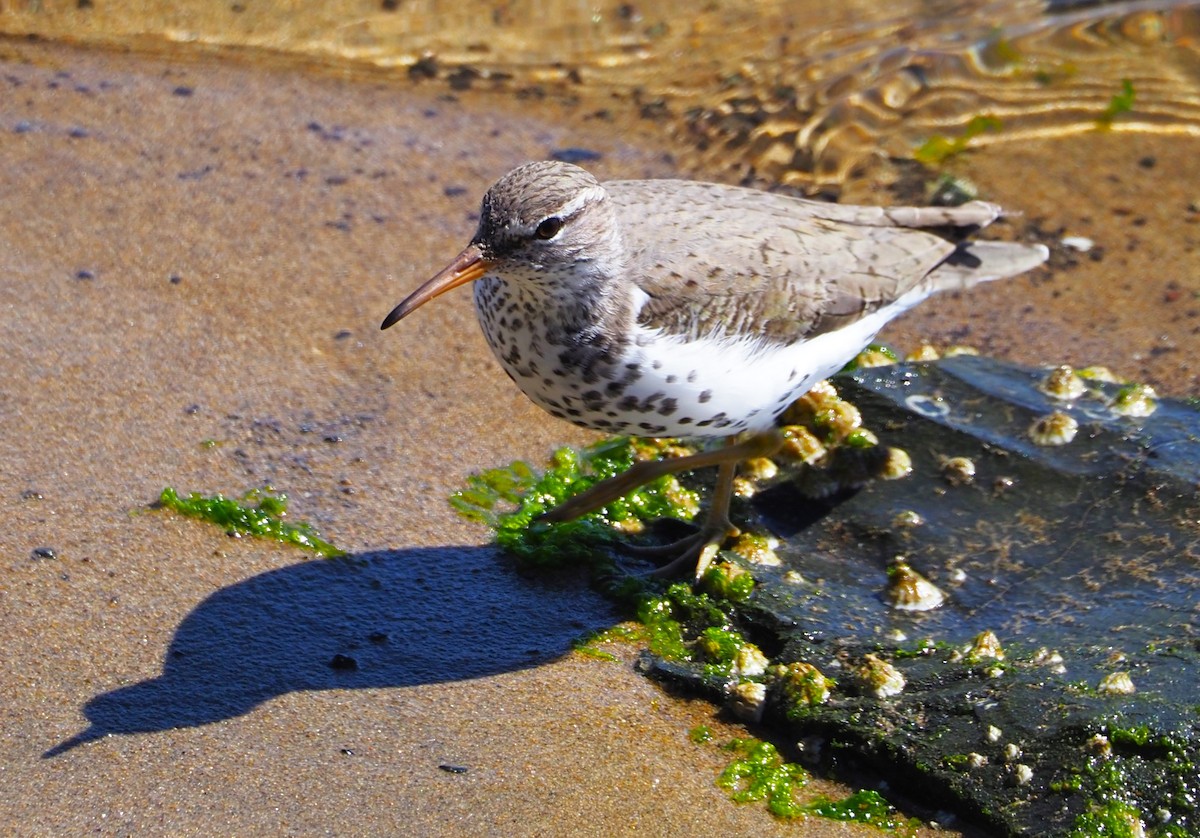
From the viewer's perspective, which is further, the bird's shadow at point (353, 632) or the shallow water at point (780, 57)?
the shallow water at point (780, 57)

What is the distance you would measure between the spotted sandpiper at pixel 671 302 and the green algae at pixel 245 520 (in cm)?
87

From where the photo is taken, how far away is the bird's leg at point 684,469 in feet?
16.7

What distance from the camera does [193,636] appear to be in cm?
436

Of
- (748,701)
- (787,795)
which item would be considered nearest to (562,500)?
(748,701)

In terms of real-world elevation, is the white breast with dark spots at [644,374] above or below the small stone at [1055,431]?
above

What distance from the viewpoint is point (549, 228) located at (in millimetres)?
4512

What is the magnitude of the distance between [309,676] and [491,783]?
760 mm

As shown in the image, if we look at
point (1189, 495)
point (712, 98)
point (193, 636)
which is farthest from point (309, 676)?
point (712, 98)

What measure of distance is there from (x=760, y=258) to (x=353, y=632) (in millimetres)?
1948

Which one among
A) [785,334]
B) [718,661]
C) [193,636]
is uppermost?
[785,334]

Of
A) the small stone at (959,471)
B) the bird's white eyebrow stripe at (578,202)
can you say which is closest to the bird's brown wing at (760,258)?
the bird's white eyebrow stripe at (578,202)

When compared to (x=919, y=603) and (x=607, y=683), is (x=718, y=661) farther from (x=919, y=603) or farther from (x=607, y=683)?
(x=919, y=603)

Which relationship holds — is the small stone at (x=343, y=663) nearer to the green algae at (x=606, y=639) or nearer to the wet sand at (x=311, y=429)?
the wet sand at (x=311, y=429)

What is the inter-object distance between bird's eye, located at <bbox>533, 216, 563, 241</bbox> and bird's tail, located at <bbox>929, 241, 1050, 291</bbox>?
1799 millimetres
